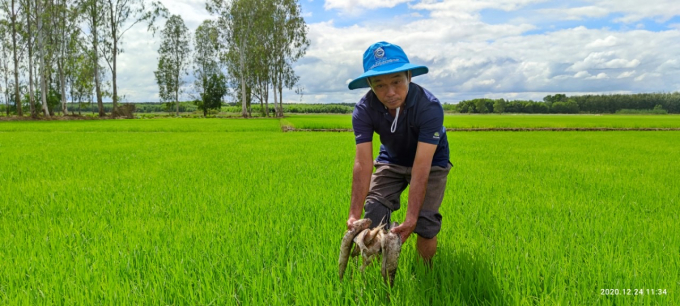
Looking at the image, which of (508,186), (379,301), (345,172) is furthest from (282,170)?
(379,301)

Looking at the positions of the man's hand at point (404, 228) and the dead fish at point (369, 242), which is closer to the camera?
the dead fish at point (369, 242)

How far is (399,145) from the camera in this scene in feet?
7.48

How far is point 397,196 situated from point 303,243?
67cm

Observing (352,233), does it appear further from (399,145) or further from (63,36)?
(63,36)

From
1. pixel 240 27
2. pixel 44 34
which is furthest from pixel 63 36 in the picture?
pixel 240 27

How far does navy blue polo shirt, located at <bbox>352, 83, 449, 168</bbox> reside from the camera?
6.59 feet

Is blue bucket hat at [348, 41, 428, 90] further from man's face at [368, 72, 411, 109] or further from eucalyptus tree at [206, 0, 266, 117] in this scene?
eucalyptus tree at [206, 0, 266, 117]

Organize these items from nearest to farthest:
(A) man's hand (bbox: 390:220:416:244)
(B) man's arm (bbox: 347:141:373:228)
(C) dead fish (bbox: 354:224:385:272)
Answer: (C) dead fish (bbox: 354:224:385:272), (A) man's hand (bbox: 390:220:416:244), (B) man's arm (bbox: 347:141:373:228)

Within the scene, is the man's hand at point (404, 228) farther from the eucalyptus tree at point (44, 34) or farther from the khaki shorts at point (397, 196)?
the eucalyptus tree at point (44, 34)

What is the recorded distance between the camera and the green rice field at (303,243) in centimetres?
Answer: 184

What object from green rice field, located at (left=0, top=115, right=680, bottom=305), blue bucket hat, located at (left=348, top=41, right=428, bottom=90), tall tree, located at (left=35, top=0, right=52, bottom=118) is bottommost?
green rice field, located at (left=0, top=115, right=680, bottom=305)

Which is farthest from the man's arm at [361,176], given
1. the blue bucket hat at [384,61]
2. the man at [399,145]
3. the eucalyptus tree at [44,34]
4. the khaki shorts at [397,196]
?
the eucalyptus tree at [44,34]

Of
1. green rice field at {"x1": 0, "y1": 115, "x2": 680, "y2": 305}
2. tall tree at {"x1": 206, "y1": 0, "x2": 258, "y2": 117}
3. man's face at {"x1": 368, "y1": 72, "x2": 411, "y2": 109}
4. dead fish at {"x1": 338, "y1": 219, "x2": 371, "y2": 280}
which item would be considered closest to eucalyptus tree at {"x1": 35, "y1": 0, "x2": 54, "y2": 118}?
tall tree at {"x1": 206, "y1": 0, "x2": 258, "y2": 117}

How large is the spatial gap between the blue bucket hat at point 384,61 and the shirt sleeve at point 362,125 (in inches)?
9.5
